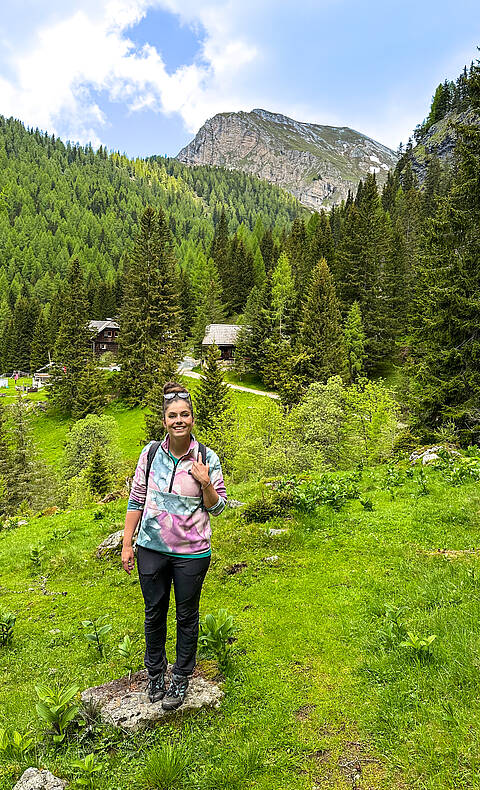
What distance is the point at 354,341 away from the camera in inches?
1825

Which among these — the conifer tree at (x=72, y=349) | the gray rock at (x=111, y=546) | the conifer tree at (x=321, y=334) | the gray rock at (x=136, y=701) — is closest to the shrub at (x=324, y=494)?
the gray rock at (x=111, y=546)

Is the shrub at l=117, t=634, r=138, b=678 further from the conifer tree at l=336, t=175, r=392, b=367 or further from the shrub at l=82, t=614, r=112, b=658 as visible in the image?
the conifer tree at l=336, t=175, r=392, b=367

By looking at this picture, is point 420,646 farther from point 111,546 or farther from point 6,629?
point 111,546

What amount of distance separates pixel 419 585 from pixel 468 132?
19971 mm

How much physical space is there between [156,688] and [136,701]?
22cm

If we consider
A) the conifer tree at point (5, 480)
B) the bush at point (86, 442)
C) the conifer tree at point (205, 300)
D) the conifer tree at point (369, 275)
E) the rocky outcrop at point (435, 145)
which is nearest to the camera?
the conifer tree at point (5, 480)

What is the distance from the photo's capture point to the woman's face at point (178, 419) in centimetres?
427

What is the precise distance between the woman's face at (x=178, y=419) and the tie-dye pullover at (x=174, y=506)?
0.20m

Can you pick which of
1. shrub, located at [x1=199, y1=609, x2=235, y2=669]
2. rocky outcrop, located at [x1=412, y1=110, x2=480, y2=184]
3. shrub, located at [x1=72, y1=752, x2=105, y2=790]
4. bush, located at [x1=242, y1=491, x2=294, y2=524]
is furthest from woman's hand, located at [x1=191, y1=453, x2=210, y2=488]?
rocky outcrop, located at [x1=412, y1=110, x2=480, y2=184]

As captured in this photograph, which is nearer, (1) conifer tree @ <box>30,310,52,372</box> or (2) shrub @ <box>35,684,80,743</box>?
(2) shrub @ <box>35,684,80,743</box>

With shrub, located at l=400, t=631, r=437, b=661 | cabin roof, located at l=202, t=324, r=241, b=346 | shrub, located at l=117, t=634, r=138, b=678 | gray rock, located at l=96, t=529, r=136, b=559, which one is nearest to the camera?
shrub, located at l=400, t=631, r=437, b=661

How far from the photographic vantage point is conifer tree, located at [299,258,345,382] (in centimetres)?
4231

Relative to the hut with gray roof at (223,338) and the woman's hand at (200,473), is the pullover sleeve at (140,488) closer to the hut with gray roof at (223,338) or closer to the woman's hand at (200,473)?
the woman's hand at (200,473)

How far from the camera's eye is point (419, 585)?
616 centimetres
